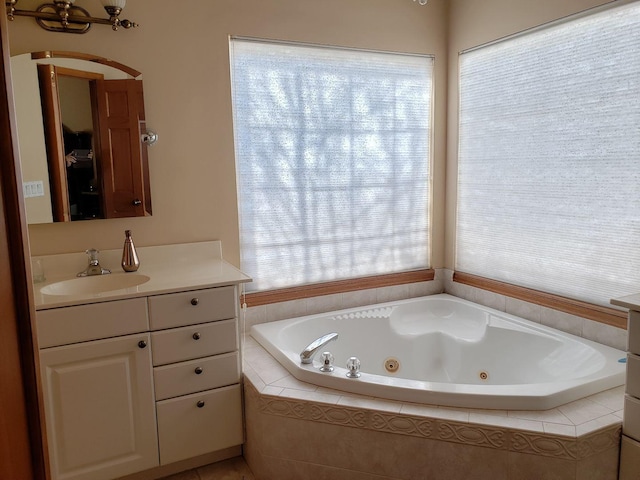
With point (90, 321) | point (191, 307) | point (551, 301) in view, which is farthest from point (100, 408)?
point (551, 301)

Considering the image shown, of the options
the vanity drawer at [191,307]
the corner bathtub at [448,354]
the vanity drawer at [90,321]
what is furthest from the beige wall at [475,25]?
the vanity drawer at [90,321]

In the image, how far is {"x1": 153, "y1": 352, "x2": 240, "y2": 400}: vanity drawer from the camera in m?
2.05

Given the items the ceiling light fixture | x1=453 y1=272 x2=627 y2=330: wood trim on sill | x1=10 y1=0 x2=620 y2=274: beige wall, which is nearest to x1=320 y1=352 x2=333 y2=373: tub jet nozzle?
x1=10 y1=0 x2=620 y2=274: beige wall

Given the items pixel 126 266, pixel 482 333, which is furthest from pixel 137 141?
pixel 482 333

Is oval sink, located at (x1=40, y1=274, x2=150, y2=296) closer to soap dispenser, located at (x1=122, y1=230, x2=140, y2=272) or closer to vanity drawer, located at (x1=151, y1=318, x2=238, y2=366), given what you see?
soap dispenser, located at (x1=122, y1=230, x2=140, y2=272)

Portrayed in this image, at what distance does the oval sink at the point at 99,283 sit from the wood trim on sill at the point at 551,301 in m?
1.95

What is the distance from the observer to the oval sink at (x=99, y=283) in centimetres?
218

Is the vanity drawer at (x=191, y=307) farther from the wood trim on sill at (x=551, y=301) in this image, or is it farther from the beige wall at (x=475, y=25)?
the beige wall at (x=475, y=25)

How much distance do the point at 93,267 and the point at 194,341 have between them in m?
0.62

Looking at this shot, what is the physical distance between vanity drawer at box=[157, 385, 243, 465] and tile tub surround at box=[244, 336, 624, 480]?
11 centimetres

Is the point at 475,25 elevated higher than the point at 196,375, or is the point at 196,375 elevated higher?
the point at 475,25

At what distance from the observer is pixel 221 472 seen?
2.23 m

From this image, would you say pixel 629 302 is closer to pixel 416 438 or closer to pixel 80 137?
pixel 416 438

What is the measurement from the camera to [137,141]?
236cm
